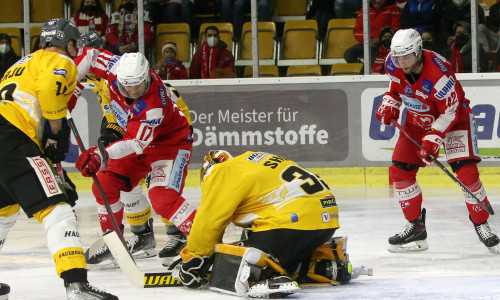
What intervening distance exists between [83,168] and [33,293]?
0.69m

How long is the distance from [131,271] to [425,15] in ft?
18.0

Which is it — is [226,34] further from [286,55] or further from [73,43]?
[73,43]

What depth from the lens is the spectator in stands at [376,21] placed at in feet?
30.7

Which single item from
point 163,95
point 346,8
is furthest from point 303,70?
point 163,95

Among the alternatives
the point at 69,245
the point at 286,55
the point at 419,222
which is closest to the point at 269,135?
the point at 286,55

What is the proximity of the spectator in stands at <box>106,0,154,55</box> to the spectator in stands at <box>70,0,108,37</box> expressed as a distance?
0.76 ft

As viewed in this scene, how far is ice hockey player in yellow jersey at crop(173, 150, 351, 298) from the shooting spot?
4367mm

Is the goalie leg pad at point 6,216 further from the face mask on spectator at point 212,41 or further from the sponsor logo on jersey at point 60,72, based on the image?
the face mask on spectator at point 212,41

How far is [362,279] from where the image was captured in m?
4.83

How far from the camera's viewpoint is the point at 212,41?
964cm

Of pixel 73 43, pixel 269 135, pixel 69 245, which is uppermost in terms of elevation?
pixel 73 43

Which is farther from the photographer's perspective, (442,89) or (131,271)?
(442,89)

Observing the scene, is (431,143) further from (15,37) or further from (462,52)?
(15,37)

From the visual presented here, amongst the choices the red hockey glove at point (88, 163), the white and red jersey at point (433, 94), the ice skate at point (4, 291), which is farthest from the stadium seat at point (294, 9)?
the ice skate at point (4, 291)
